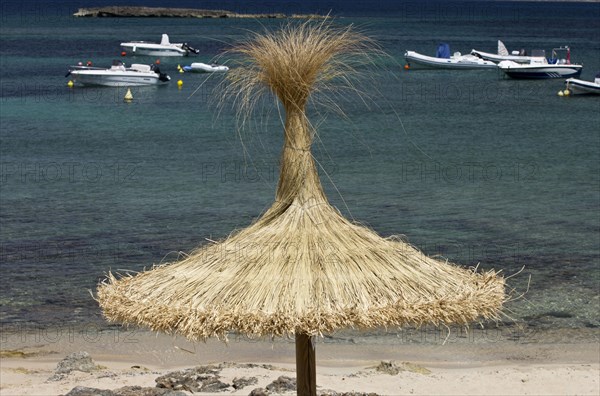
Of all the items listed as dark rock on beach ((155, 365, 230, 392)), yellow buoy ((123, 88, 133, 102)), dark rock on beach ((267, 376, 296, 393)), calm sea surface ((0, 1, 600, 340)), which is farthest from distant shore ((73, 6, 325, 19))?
dark rock on beach ((267, 376, 296, 393))

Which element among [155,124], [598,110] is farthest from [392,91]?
[155,124]

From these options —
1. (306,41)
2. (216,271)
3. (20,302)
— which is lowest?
(20,302)

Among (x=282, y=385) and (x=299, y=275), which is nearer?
(x=299, y=275)

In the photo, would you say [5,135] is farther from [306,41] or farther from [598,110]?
[306,41]

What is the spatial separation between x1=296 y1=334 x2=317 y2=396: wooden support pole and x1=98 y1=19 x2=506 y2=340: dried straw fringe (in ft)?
2.63

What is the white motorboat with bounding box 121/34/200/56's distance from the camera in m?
68.0

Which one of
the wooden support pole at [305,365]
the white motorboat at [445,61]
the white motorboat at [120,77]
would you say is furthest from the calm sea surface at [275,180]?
the white motorboat at [445,61]

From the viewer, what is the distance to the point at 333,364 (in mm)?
14344

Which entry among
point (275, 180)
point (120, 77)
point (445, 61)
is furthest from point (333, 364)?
A: point (445, 61)

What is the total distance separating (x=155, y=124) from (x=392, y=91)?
14.8m

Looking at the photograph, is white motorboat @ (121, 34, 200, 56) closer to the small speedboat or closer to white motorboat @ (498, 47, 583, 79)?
the small speedboat

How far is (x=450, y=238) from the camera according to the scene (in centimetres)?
2141

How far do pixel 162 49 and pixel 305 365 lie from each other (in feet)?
204

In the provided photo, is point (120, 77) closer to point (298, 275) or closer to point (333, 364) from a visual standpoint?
point (333, 364)
